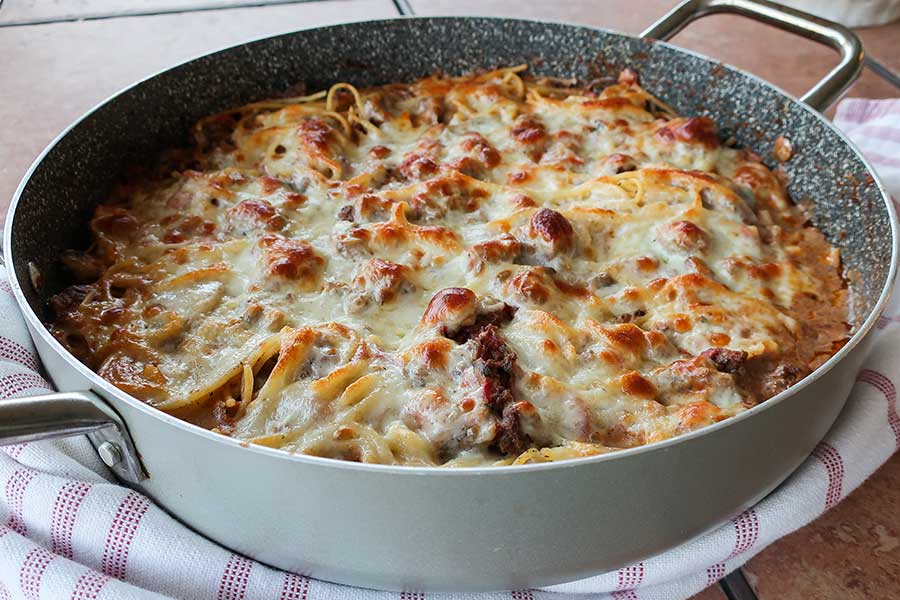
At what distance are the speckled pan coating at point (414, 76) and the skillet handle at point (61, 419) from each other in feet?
1.65

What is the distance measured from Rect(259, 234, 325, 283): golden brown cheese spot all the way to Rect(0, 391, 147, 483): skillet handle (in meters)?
0.52

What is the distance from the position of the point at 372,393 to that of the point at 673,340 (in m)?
0.62

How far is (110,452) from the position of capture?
1.47 metres

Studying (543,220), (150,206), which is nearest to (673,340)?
(543,220)

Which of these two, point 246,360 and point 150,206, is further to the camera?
point 150,206

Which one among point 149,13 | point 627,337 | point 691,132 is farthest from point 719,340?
point 149,13

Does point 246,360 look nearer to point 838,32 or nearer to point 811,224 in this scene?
point 811,224

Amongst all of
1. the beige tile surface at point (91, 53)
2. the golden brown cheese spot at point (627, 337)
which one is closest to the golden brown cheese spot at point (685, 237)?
the golden brown cheese spot at point (627, 337)

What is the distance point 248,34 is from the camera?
3451 millimetres

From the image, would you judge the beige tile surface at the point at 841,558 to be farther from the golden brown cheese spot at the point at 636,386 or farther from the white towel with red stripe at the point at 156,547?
the golden brown cheese spot at the point at 636,386

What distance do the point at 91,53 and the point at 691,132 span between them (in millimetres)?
2165

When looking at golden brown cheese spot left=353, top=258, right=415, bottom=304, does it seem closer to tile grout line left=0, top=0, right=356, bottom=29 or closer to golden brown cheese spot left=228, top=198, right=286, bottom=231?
golden brown cheese spot left=228, top=198, right=286, bottom=231

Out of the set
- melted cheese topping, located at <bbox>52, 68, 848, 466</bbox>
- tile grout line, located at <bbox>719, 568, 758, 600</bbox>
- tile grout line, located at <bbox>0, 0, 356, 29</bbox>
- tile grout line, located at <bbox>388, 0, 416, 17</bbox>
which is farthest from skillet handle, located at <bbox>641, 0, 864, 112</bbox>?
tile grout line, located at <bbox>0, 0, 356, 29</bbox>

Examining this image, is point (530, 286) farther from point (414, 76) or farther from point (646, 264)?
point (414, 76)
